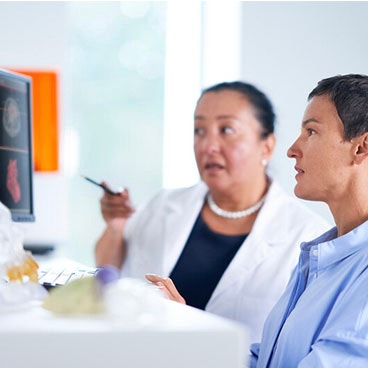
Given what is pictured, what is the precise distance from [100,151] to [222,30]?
100cm

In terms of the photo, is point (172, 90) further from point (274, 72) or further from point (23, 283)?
point (23, 283)

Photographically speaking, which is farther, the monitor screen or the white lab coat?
the white lab coat

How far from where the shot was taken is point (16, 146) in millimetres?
2008

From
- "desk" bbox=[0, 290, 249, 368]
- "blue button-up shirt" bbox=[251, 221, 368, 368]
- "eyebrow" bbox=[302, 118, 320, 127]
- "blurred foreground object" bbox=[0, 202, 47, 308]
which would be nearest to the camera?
"desk" bbox=[0, 290, 249, 368]

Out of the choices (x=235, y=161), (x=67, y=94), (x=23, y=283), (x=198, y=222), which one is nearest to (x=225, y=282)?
(x=198, y=222)

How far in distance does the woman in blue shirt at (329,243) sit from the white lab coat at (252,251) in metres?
0.50

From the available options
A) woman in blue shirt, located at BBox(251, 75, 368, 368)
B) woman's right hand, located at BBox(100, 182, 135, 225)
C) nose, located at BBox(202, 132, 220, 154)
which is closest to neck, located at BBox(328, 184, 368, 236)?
woman in blue shirt, located at BBox(251, 75, 368, 368)

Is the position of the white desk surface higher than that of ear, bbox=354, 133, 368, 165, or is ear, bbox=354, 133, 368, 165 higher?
ear, bbox=354, 133, 368, 165

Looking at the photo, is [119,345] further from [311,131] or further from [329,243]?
[311,131]

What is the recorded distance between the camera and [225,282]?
2176 millimetres

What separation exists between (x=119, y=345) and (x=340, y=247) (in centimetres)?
70

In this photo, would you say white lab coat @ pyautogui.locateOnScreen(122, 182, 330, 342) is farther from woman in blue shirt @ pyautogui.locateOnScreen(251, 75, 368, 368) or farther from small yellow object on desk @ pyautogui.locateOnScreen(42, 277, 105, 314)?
small yellow object on desk @ pyautogui.locateOnScreen(42, 277, 105, 314)

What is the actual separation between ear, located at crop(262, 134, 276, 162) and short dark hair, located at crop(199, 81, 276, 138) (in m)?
0.01

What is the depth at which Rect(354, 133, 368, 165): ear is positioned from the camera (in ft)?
4.88
